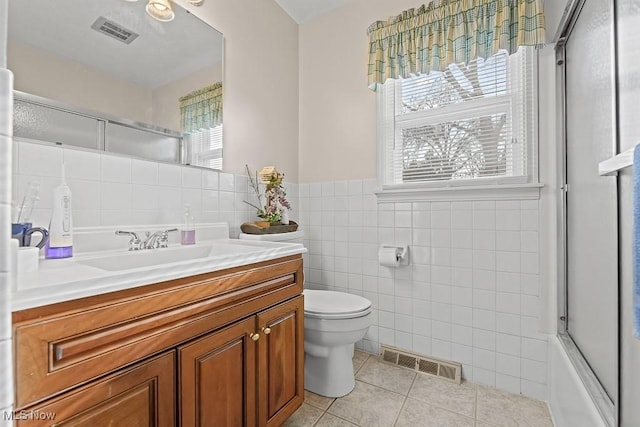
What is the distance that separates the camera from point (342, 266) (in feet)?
7.29

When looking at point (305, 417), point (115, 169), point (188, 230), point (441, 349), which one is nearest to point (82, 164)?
point (115, 169)

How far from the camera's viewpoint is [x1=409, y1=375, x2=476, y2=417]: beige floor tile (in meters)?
1.53

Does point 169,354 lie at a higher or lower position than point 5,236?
lower

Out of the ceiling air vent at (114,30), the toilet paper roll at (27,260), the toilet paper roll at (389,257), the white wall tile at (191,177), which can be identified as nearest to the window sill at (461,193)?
the toilet paper roll at (389,257)

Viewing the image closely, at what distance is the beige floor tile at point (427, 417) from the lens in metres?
1.40

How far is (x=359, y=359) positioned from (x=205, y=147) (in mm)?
1713

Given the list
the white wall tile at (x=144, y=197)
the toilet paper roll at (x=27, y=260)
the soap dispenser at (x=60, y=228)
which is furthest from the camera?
the white wall tile at (x=144, y=197)

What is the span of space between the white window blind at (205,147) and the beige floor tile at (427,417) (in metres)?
1.67

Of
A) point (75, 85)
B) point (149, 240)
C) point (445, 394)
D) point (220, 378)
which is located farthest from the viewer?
point (445, 394)

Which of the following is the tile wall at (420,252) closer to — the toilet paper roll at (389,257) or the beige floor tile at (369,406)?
the toilet paper roll at (389,257)

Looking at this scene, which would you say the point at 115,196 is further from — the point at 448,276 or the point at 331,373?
the point at 448,276

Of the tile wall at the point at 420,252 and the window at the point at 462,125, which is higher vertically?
the window at the point at 462,125

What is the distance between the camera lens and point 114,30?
129 cm

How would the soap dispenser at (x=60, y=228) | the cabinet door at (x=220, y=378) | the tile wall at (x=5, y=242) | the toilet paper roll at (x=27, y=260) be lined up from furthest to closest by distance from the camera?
the soap dispenser at (x=60, y=228) → the cabinet door at (x=220, y=378) → the toilet paper roll at (x=27, y=260) → the tile wall at (x=5, y=242)
